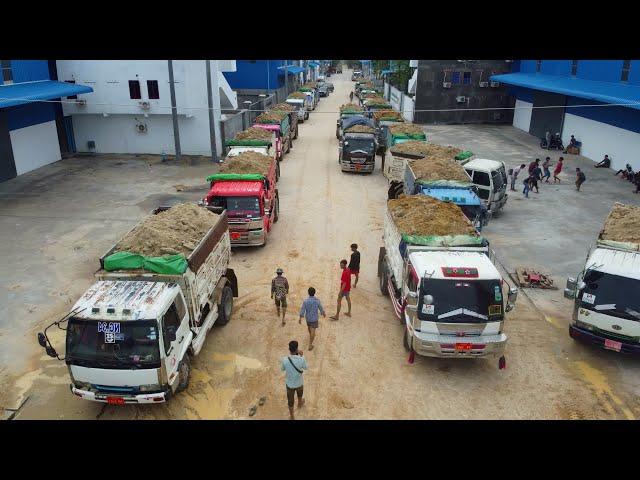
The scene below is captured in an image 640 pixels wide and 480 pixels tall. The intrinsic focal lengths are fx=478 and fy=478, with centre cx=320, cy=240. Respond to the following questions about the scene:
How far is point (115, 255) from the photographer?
9891 millimetres

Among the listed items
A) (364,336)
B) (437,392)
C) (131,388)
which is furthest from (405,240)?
(131,388)

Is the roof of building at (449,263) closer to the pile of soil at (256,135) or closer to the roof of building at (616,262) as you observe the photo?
the roof of building at (616,262)

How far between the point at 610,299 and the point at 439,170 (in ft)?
28.7

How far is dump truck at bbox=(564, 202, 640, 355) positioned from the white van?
797 centimetres

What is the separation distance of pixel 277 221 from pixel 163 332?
11.4 metres

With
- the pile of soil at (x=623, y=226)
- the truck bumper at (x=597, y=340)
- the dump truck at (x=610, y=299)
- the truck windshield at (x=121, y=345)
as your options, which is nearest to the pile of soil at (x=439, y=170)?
the pile of soil at (x=623, y=226)

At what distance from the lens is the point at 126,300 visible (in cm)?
894

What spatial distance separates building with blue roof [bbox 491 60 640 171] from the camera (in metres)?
26.3

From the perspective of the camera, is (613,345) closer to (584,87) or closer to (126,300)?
(126,300)

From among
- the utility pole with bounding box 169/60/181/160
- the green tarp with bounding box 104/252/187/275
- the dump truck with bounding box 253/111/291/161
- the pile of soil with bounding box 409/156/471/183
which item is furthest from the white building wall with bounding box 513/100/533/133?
the green tarp with bounding box 104/252/187/275

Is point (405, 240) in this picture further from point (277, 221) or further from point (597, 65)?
point (597, 65)

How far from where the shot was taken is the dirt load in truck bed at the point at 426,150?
21.4m

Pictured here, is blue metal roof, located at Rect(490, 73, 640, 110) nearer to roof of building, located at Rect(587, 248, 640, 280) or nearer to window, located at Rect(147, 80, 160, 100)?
roof of building, located at Rect(587, 248, 640, 280)

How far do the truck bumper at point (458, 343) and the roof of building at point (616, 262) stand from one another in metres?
3.05
